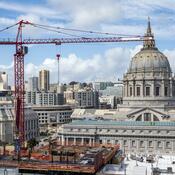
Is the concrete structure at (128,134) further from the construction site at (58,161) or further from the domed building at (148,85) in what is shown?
the construction site at (58,161)

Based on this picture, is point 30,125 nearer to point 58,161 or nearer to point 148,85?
point 148,85

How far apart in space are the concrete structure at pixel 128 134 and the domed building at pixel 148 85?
46.1ft

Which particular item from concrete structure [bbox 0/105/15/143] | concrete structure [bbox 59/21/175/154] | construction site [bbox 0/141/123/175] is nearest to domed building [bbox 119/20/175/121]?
concrete structure [bbox 59/21/175/154]

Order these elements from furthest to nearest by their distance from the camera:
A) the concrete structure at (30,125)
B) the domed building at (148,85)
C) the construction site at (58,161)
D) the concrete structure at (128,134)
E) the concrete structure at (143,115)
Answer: the concrete structure at (30,125)
the domed building at (148,85)
the concrete structure at (143,115)
the concrete structure at (128,134)
the construction site at (58,161)

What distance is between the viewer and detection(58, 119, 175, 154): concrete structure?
11912 cm

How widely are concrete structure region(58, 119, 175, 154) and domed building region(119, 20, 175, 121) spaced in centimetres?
1406

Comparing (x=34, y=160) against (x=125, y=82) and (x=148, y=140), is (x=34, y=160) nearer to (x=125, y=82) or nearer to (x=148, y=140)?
(x=148, y=140)

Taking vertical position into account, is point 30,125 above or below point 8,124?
below

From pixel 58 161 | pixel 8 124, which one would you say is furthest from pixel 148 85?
pixel 58 161

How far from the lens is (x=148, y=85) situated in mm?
143000

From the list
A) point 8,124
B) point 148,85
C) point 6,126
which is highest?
point 148,85

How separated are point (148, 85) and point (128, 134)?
2587cm

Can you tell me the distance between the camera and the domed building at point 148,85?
13704 centimetres

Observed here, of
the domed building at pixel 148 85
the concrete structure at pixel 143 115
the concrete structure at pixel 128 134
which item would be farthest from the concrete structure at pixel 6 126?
the domed building at pixel 148 85
